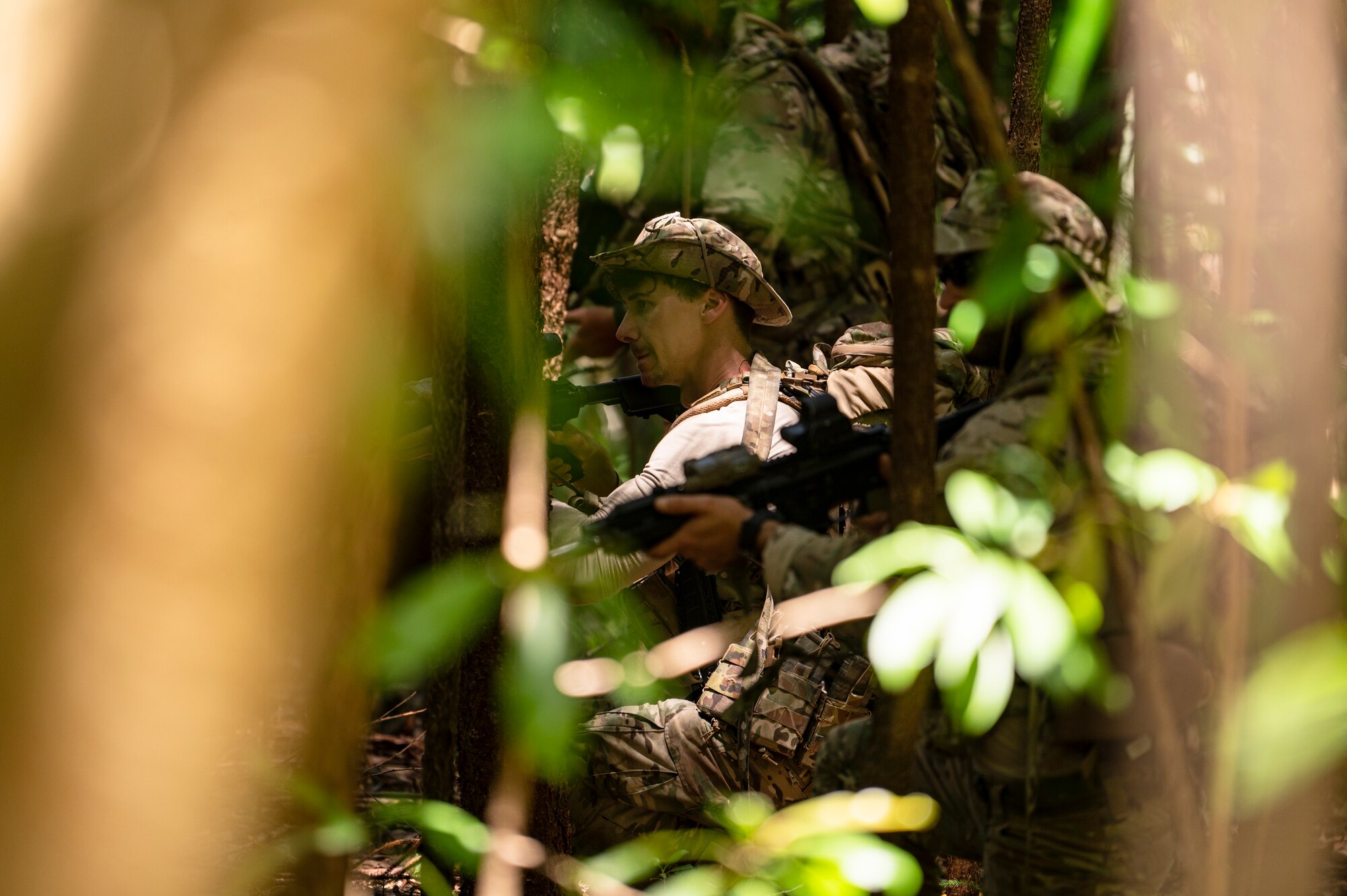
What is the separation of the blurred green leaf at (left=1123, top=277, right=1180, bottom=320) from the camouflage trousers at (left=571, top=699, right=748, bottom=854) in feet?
6.05

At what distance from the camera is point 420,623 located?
113cm

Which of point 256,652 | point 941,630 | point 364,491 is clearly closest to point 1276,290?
point 941,630

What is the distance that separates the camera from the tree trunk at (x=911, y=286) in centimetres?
138

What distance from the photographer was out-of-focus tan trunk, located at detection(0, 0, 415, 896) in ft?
3.57

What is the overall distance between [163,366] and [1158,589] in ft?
3.75

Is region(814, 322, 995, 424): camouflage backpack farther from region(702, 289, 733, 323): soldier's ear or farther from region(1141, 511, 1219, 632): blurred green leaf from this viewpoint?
region(1141, 511, 1219, 632): blurred green leaf

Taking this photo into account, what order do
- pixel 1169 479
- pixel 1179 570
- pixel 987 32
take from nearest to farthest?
1. pixel 1169 479
2. pixel 1179 570
3. pixel 987 32

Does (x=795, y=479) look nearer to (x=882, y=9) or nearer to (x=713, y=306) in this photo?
(x=882, y=9)

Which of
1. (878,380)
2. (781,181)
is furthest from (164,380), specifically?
(781,181)

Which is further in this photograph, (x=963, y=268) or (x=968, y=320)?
(x=963, y=268)

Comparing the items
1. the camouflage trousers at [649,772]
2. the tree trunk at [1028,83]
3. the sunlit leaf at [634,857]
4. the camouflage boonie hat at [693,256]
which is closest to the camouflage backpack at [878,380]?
the camouflage boonie hat at [693,256]

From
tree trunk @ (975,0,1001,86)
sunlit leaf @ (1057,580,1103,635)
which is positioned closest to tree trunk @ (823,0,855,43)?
tree trunk @ (975,0,1001,86)

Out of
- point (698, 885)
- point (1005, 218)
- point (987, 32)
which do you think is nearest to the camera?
point (698, 885)

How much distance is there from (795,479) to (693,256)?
150cm
